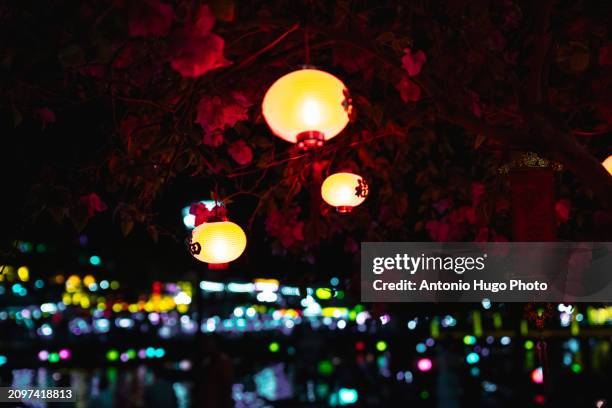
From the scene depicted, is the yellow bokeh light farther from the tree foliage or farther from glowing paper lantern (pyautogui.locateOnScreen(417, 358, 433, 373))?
glowing paper lantern (pyautogui.locateOnScreen(417, 358, 433, 373))

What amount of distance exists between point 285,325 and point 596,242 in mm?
79846

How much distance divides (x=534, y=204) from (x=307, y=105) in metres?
2.03

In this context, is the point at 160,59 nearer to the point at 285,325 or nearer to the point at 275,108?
the point at 275,108

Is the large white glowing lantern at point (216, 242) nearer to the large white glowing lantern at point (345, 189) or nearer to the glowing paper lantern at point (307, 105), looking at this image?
the large white glowing lantern at point (345, 189)

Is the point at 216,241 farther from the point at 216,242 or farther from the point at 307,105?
the point at 307,105

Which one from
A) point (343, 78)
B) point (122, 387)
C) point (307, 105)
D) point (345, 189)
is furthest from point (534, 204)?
point (122, 387)

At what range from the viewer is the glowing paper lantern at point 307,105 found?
307 centimetres

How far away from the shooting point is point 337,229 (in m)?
7.62

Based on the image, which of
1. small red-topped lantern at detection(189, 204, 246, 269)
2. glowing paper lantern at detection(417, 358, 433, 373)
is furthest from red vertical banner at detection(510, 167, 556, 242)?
glowing paper lantern at detection(417, 358, 433, 373)

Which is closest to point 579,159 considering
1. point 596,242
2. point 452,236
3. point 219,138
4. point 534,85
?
point 534,85

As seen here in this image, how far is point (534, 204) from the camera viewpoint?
14.2ft

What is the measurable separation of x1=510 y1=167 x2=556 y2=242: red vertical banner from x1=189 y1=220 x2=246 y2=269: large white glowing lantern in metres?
2.05

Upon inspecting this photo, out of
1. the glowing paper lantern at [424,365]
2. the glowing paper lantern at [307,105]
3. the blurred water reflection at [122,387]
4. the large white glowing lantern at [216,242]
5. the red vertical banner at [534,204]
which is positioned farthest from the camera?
the blurred water reflection at [122,387]

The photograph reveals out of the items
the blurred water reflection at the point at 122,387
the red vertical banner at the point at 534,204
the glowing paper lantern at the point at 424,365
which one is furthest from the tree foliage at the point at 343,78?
the blurred water reflection at the point at 122,387
